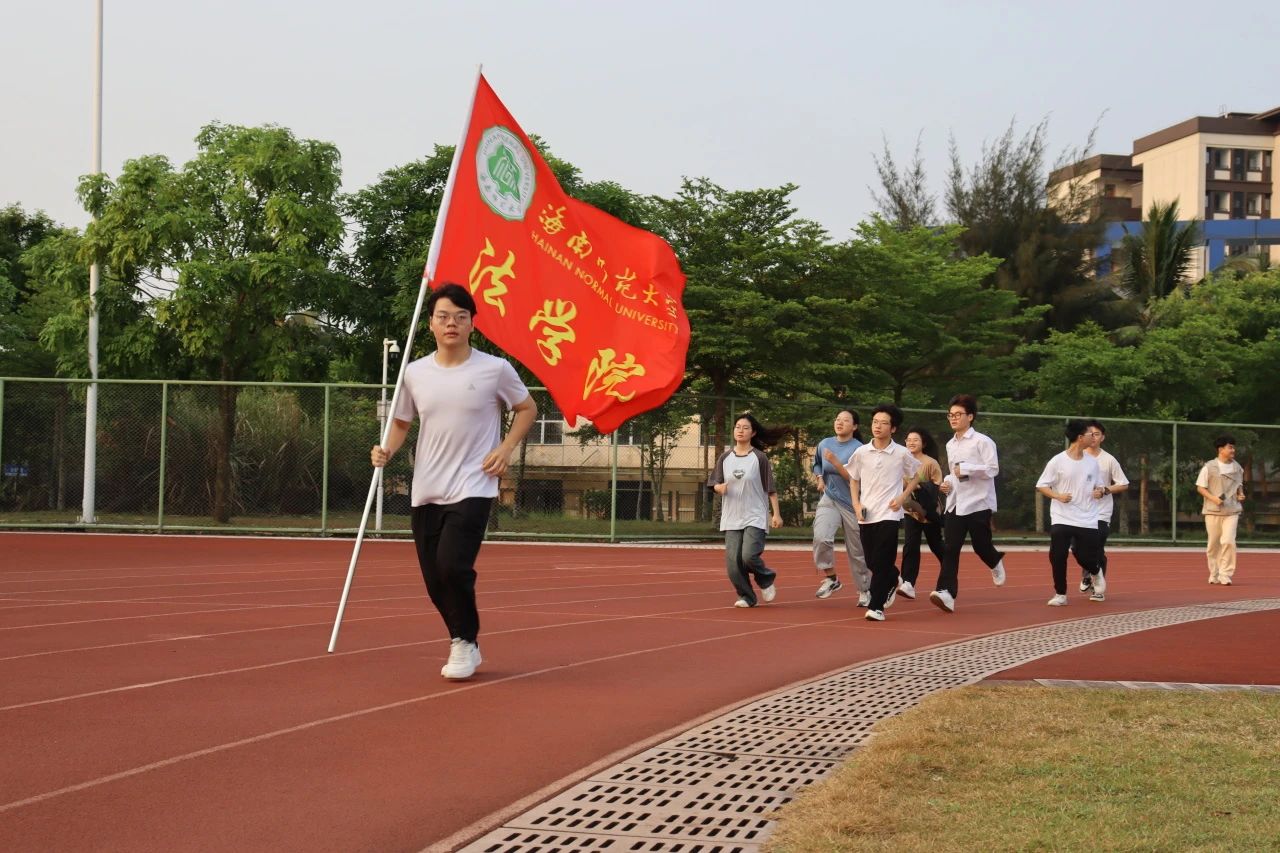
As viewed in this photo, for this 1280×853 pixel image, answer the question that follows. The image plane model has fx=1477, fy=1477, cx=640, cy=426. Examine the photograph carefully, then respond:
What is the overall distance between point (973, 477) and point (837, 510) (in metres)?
1.38

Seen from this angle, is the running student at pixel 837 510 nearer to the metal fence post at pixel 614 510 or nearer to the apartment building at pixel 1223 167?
the metal fence post at pixel 614 510

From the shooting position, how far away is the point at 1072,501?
1444 centimetres

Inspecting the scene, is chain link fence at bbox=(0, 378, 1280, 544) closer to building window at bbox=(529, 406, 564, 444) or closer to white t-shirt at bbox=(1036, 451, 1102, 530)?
building window at bbox=(529, 406, 564, 444)

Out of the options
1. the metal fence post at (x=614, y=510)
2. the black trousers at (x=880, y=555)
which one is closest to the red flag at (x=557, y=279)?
the black trousers at (x=880, y=555)

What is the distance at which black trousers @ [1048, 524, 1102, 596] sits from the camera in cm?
1440

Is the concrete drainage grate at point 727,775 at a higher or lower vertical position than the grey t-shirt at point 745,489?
lower

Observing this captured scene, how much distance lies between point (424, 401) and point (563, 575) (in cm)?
963

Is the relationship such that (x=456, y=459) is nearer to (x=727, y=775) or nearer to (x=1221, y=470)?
(x=727, y=775)

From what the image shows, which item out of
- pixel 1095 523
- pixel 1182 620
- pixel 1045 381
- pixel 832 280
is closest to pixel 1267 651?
pixel 1182 620

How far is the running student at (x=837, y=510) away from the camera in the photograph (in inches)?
547

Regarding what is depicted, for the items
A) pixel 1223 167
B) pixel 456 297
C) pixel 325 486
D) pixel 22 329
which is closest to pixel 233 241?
pixel 325 486

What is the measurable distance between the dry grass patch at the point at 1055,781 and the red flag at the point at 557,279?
4.15m

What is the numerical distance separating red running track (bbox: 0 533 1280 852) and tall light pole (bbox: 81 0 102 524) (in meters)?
6.69

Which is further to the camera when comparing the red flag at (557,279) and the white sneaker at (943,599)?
the white sneaker at (943,599)
